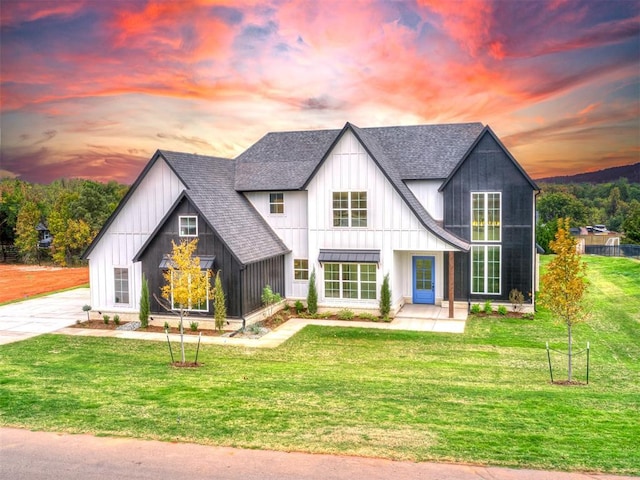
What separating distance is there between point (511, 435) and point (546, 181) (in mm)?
120885

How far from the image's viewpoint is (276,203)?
25031 millimetres

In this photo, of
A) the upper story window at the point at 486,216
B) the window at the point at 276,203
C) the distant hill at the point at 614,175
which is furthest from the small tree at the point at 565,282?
the distant hill at the point at 614,175

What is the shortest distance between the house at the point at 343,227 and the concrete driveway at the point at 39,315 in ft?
6.44

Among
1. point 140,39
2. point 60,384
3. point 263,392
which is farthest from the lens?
point 140,39

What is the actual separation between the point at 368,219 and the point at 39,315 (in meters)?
15.5

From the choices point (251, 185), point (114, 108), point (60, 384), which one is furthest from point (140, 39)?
point (60, 384)

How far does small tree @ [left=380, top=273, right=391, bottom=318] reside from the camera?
71.8ft

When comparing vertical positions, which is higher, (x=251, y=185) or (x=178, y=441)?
(x=251, y=185)

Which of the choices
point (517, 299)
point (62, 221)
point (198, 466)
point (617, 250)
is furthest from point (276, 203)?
point (617, 250)

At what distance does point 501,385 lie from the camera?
1275 centimetres

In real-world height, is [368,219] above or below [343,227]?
above

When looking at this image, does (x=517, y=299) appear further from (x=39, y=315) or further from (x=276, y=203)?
(x=39, y=315)

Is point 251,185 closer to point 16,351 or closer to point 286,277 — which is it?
point 286,277

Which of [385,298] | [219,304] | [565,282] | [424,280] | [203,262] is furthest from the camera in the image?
[424,280]
